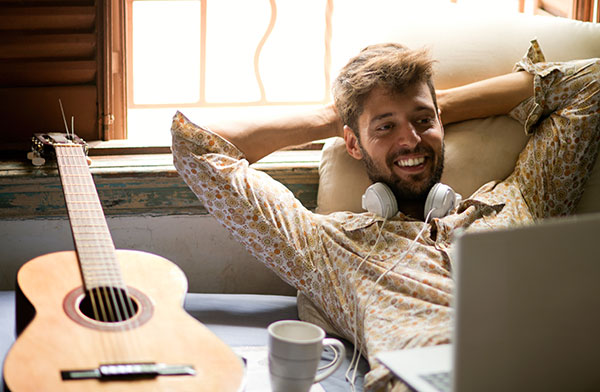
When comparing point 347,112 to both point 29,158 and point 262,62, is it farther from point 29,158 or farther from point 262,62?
→ point 29,158

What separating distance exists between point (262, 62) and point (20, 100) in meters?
0.79

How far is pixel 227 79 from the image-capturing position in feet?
7.38

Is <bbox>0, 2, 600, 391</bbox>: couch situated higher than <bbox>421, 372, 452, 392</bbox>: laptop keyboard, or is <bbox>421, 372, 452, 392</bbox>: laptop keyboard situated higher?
<bbox>0, 2, 600, 391</bbox>: couch

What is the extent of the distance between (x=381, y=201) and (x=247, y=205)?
328 millimetres

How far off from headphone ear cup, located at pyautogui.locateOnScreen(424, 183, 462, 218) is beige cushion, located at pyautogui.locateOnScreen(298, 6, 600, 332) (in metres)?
0.19

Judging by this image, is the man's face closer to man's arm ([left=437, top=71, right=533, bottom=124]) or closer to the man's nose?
the man's nose

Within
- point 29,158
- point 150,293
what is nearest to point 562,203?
point 150,293

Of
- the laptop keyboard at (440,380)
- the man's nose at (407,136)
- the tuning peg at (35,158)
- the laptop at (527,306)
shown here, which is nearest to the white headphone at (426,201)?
the man's nose at (407,136)

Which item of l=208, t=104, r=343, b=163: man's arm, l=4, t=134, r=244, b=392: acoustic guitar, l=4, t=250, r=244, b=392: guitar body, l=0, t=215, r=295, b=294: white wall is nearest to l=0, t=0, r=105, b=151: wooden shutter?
l=0, t=215, r=295, b=294: white wall

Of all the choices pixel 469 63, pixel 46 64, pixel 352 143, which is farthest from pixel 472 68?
pixel 46 64

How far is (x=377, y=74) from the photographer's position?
1611 mm

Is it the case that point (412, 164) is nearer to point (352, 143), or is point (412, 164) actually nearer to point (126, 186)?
point (352, 143)

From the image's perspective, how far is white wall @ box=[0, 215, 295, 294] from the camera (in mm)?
1872

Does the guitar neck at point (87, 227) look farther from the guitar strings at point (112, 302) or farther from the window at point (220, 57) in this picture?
the window at point (220, 57)
